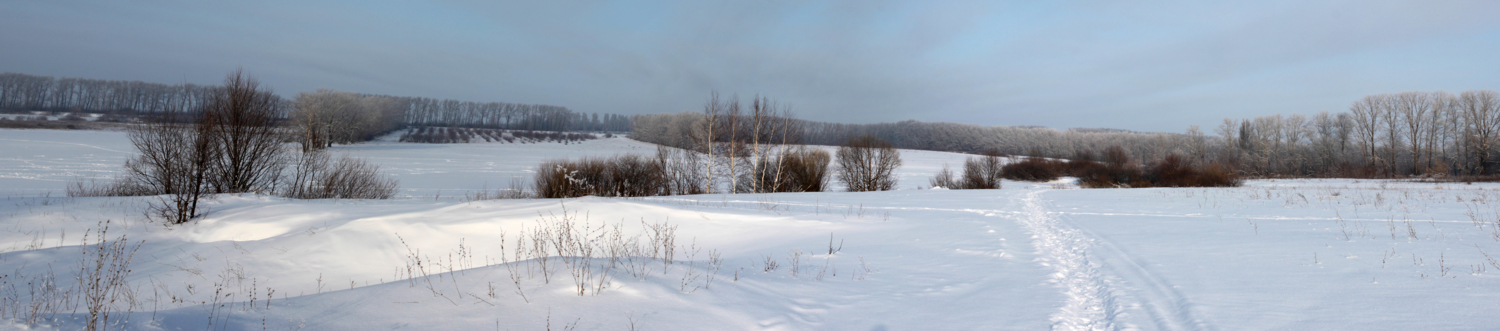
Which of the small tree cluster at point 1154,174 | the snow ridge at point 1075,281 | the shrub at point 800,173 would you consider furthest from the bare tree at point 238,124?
the small tree cluster at point 1154,174

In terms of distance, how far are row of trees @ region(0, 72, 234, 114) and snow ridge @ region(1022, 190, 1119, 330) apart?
102952 millimetres

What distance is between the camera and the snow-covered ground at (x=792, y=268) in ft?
11.5

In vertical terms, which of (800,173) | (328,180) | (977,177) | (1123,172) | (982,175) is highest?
(1123,172)

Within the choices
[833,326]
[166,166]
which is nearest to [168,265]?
[166,166]

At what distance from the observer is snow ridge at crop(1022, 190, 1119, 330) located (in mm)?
3672

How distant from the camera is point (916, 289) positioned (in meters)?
4.68

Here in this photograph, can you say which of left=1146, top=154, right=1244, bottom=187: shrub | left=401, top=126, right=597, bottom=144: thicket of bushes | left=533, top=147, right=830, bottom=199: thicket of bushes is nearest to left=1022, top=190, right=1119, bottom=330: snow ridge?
left=533, top=147, right=830, bottom=199: thicket of bushes

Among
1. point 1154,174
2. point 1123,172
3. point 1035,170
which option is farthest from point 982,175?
point 1154,174

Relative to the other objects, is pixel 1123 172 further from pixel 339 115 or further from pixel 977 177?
pixel 339 115

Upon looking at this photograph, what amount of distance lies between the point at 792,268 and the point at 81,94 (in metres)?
125

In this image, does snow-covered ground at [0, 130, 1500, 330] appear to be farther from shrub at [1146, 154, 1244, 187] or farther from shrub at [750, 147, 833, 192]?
shrub at [1146, 154, 1244, 187]

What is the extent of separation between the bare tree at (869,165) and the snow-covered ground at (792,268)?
1878cm

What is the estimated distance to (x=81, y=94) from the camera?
3152 inches

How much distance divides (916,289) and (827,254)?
2077mm
